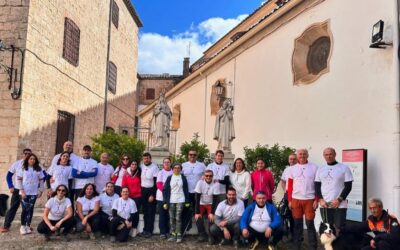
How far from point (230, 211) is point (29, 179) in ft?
12.6

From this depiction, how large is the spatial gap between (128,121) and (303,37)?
17.3 m

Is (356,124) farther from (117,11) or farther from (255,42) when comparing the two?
(117,11)

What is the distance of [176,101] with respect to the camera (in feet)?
75.0

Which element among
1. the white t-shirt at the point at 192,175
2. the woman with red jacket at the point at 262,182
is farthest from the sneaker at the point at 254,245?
the white t-shirt at the point at 192,175

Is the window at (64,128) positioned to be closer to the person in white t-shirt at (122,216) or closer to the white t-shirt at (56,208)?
the white t-shirt at (56,208)

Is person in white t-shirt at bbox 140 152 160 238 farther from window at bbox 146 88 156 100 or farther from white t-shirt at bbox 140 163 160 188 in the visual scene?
window at bbox 146 88 156 100

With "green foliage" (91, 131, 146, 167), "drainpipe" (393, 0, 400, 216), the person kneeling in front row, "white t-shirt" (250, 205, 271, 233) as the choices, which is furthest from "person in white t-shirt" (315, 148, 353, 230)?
"green foliage" (91, 131, 146, 167)

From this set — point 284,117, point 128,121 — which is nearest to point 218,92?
point 284,117

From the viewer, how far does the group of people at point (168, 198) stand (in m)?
6.30

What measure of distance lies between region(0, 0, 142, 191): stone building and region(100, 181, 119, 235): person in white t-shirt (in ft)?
14.4

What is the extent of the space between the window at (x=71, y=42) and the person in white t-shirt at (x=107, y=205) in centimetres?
791

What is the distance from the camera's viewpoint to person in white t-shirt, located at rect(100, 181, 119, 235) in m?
7.00

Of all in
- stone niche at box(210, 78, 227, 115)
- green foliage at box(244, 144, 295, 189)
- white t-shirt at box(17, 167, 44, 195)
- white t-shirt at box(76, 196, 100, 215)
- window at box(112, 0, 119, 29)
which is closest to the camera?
white t-shirt at box(76, 196, 100, 215)

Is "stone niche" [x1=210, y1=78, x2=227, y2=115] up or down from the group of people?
up
